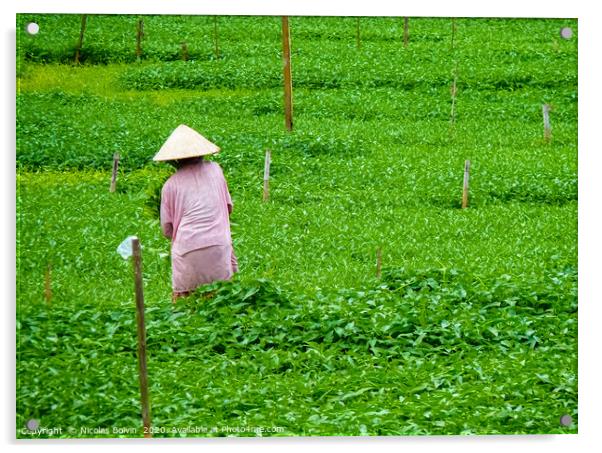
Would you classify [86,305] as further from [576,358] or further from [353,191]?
[576,358]

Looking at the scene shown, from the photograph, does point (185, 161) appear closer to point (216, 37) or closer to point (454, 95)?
point (216, 37)

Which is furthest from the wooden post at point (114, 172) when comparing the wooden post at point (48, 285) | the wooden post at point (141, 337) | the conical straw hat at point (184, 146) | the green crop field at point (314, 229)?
the wooden post at point (141, 337)

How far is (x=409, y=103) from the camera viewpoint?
9117 mm

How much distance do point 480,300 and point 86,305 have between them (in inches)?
102

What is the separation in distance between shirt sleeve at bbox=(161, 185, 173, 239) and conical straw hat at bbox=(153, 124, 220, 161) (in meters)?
0.23

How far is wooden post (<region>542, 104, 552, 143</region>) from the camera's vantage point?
8.74 m

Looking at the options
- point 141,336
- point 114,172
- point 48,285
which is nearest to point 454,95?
point 114,172

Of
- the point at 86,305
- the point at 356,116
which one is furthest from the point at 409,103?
the point at 86,305

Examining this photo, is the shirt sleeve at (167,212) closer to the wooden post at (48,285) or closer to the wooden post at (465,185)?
the wooden post at (48,285)

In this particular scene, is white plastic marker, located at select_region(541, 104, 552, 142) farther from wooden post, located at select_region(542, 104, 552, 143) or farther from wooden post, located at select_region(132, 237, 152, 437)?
wooden post, located at select_region(132, 237, 152, 437)

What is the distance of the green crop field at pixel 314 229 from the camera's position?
7523mm

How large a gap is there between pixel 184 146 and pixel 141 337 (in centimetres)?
162

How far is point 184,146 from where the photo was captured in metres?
8.01

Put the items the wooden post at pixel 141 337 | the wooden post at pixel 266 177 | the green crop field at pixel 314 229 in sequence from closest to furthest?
the wooden post at pixel 141 337 < the green crop field at pixel 314 229 < the wooden post at pixel 266 177
